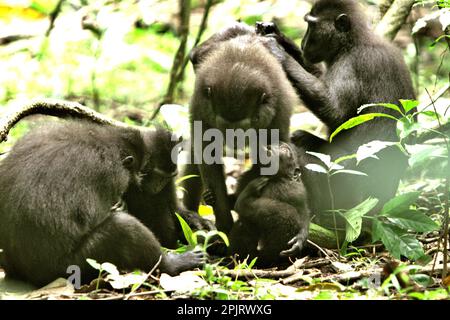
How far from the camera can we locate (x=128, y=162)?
16.7 feet

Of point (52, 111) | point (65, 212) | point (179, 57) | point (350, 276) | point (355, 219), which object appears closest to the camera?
point (65, 212)

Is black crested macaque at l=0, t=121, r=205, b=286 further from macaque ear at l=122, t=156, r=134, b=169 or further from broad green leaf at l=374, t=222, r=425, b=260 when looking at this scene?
broad green leaf at l=374, t=222, r=425, b=260

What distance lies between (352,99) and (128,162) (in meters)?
2.28

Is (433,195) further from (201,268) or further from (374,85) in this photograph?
(201,268)

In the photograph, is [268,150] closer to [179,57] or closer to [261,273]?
[261,273]

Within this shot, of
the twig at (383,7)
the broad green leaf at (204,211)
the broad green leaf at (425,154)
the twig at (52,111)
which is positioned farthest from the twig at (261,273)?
the twig at (383,7)

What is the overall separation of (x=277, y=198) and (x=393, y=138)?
5.29ft

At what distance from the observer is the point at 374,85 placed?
6117 millimetres

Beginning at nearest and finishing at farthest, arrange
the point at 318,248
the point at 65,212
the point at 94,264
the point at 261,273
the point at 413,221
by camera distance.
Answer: the point at 94,264 < the point at 65,212 < the point at 261,273 < the point at 413,221 < the point at 318,248

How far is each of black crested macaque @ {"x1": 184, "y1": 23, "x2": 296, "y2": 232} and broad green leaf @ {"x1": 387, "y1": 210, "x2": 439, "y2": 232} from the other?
120 cm

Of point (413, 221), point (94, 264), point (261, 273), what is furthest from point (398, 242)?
point (94, 264)

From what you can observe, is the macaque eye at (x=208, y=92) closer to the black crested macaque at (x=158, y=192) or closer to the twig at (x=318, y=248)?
the black crested macaque at (x=158, y=192)

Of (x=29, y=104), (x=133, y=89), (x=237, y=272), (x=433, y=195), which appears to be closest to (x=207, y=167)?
(x=237, y=272)

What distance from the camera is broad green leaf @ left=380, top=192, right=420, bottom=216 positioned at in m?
5.18
